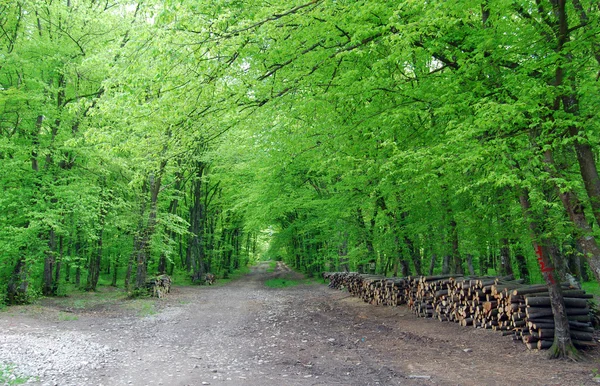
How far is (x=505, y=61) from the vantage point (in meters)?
6.98

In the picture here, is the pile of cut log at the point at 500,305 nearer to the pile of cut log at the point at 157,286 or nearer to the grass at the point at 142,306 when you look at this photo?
the grass at the point at 142,306

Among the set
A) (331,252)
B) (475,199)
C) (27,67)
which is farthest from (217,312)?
(331,252)

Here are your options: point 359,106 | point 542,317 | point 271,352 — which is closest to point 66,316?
point 271,352

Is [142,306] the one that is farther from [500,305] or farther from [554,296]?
[554,296]

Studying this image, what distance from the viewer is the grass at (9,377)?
5.54 metres

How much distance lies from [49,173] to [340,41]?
13.2 m

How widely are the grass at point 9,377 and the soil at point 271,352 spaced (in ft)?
0.32

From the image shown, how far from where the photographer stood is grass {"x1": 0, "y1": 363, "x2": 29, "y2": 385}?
18.2 feet

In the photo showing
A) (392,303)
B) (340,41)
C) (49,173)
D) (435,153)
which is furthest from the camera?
(49,173)

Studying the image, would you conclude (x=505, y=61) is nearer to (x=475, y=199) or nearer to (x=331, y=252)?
(x=475, y=199)

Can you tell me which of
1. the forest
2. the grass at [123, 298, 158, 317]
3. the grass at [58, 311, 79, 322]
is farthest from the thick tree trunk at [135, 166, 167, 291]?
the grass at [58, 311, 79, 322]

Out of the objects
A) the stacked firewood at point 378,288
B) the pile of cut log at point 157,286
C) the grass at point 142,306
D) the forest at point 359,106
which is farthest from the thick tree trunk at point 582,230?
the pile of cut log at point 157,286

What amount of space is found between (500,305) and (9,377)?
9.16 m

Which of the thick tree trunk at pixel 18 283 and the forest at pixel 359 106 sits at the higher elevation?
the forest at pixel 359 106
